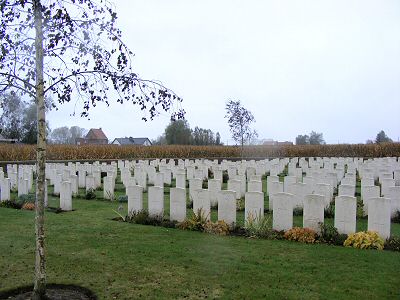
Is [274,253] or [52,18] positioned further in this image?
[274,253]

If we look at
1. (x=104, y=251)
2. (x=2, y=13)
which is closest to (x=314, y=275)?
(x=104, y=251)

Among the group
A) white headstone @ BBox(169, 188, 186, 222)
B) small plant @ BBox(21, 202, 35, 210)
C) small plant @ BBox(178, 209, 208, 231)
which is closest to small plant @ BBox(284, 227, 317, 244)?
small plant @ BBox(178, 209, 208, 231)

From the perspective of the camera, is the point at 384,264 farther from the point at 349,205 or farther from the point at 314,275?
the point at 349,205

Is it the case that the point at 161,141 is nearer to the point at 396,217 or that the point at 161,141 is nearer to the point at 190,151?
the point at 190,151

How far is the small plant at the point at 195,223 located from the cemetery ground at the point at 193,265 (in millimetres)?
267

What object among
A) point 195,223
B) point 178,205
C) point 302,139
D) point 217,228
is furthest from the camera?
point 302,139

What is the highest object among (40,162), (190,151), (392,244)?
(190,151)

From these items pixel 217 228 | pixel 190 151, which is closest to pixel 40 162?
pixel 217 228

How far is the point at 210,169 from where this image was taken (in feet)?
71.9

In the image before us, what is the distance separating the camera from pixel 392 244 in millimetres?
7457

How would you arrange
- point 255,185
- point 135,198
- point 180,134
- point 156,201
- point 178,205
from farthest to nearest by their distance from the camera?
point 180,134 → point 255,185 → point 135,198 → point 156,201 → point 178,205

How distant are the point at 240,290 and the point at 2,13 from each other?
15.2ft

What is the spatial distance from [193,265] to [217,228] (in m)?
2.41

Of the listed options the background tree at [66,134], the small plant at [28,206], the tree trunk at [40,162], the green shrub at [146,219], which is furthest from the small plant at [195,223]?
the background tree at [66,134]
